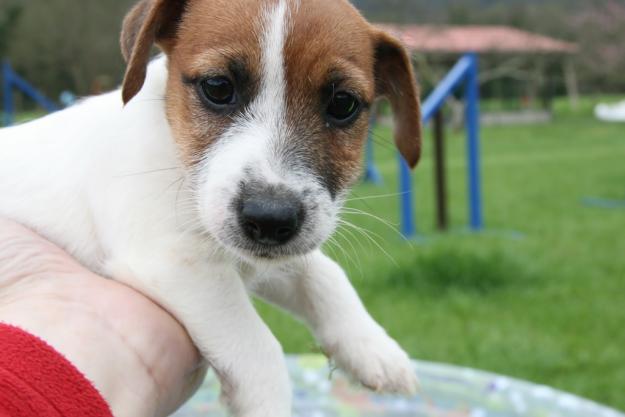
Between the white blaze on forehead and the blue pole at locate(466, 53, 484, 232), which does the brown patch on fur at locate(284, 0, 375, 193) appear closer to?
the white blaze on forehead

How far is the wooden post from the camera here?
959 centimetres

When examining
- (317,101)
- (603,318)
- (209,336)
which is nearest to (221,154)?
(317,101)

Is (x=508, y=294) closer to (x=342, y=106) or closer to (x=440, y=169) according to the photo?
(x=440, y=169)

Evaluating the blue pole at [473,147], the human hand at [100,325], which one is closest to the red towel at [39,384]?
the human hand at [100,325]

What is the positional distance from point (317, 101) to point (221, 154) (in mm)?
354

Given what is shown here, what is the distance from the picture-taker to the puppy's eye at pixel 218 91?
7.41 feet

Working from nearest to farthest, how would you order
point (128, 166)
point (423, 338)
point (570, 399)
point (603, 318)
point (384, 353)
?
point (128, 166) < point (384, 353) < point (570, 399) < point (423, 338) < point (603, 318)

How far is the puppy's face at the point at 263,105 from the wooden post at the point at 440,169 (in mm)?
7209

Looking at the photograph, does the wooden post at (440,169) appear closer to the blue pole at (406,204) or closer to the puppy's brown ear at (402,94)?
the blue pole at (406,204)

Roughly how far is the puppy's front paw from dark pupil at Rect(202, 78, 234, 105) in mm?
922

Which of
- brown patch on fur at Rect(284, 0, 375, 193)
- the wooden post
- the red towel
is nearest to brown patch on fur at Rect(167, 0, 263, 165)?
brown patch on fur at Rect(284, 0, 375, 193)

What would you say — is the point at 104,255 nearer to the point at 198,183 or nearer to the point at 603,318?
the point at 198,183

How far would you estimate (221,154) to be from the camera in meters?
2.19

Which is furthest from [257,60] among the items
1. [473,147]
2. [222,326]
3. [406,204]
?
[473,147]
